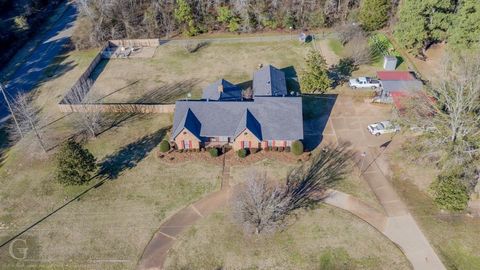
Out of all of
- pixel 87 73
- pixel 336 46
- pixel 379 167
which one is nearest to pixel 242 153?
pixel 379 167

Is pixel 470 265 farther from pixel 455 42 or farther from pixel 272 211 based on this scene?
pixel 455 42

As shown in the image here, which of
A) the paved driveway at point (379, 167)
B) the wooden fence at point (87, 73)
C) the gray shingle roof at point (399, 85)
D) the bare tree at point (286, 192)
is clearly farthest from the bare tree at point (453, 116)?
the wooden fence at point (87, 73)

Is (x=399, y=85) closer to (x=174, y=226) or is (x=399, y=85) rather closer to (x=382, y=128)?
(x=382, y=128)

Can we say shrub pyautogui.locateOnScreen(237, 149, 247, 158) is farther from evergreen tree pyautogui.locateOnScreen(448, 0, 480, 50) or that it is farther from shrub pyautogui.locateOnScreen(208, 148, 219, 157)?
evergreen tree pyautogui.locateOnScreen(448, 0, 480, 50)

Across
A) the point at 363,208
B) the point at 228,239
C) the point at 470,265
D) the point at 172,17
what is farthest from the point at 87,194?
the point at 172,17

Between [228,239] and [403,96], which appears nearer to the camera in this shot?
[228,239]

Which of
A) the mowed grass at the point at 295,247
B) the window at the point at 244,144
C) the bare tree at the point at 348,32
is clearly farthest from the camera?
the bare tree at the point at 348,32

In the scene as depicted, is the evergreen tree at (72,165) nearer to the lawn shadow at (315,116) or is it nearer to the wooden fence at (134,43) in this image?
the lawn shadow at (315,116)
